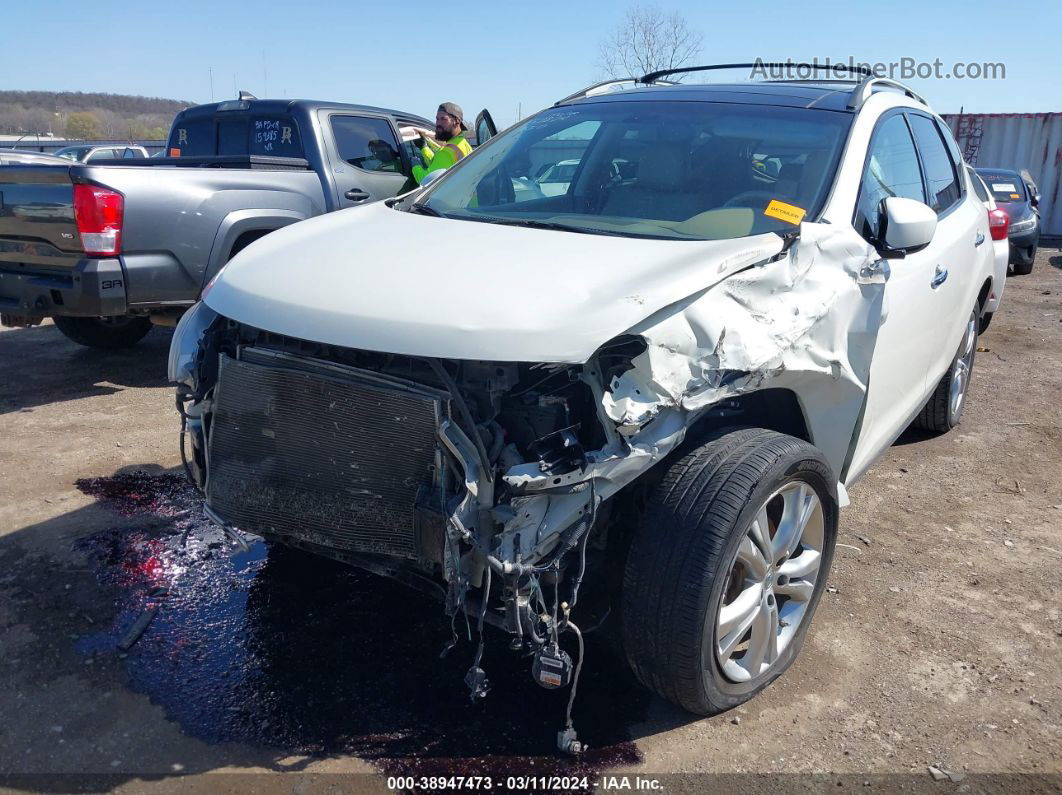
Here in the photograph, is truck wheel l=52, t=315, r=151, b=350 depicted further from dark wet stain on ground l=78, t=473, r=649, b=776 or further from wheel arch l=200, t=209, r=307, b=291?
dark wet stain on ground l=78, t=473, r=649, b=776

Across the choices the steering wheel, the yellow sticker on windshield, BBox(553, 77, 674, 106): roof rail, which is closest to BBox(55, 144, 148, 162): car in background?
BBox(553, 77, 674, 106): roof rail

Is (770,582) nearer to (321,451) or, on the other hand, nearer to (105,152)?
(321,451)

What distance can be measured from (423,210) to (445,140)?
4.05 meters

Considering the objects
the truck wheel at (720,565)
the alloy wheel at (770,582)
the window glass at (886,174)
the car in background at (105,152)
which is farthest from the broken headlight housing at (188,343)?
the car in background at (105,152)

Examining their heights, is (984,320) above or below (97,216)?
below

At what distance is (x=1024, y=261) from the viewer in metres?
13.1

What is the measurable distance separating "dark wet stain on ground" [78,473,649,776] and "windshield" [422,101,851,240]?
1.58 m

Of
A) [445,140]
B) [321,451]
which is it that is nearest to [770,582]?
[321,451]

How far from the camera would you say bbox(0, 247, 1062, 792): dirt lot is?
103 inches

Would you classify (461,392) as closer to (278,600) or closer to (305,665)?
(305,665)

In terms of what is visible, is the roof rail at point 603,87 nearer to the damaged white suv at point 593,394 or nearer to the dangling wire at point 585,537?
the damaged white suv at point 593,394

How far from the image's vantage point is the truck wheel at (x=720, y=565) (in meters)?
2.45

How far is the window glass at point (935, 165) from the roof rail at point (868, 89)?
0.50 ft

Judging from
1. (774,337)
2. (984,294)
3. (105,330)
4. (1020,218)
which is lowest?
(105,330)
